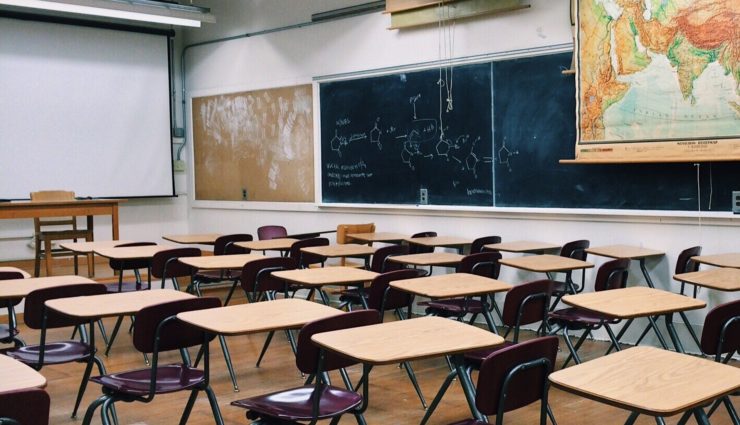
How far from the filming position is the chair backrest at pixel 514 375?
8.68 feet

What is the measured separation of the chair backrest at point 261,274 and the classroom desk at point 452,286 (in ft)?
3.92

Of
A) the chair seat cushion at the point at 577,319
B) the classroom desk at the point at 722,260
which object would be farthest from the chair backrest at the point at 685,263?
the chair seat cushion at the point at 577,319

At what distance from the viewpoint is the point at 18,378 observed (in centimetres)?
247

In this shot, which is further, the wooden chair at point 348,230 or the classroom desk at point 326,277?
the wooden chair at point 348,230

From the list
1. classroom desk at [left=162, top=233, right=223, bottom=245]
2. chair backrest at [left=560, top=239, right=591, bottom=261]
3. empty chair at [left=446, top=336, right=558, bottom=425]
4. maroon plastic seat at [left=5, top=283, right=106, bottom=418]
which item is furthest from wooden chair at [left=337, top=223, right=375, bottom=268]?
empty chair at [left=446, top=336, right=558, bottom=425]

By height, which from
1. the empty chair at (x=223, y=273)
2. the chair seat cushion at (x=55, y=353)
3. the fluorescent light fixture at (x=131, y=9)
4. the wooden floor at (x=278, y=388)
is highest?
the fluorescent light fixture at (x=131, y=9)

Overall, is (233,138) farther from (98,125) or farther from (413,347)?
(413,347)

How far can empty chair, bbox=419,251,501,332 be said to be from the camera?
5.12m

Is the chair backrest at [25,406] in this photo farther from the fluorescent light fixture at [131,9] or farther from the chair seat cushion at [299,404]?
the fluorescent light fixture at [131,9]

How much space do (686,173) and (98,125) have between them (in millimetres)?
7453

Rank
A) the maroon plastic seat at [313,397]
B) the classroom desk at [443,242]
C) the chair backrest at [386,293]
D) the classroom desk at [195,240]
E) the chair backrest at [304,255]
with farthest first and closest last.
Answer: the classroom desk at [195,240] → the classroom desk at [443,242] → the chair backrest at [304,255] → the chair backrest at [386,293] → the maroon plastic seat at [313,397]

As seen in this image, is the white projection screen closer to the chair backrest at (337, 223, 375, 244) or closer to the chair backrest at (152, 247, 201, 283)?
the chair backrest at (337, 223, 375, 244)

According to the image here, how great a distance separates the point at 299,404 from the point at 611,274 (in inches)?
109

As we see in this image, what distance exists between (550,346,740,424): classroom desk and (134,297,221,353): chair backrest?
170 cm
